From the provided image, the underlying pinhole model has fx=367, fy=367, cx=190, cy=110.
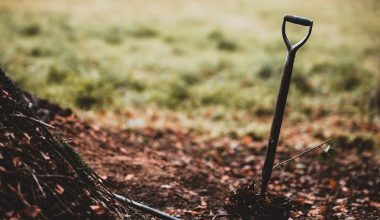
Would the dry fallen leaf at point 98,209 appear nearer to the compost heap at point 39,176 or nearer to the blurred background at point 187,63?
the compost heap at point 39,176

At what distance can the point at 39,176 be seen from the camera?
206cm

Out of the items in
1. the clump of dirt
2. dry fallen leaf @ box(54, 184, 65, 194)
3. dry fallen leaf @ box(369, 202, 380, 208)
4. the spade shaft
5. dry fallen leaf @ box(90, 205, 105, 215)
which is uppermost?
dry fallen leaf @ box(369, 202, 380, 208)

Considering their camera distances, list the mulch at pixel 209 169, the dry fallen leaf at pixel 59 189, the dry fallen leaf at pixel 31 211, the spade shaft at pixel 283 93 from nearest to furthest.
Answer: the dry fallen leaf at pixel 31 211 → the dry fallen leaf at pixel 59 189 → the spade shaft at pixel 283 93 → the mulch at pixel 209 169

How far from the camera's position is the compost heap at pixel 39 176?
1.95 m

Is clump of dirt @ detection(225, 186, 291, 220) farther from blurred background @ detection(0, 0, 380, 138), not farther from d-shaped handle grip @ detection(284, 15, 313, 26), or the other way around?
blurred background @ detection(0, 0, 380, 138)

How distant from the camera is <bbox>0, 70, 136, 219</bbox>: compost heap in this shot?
1952 millimetres

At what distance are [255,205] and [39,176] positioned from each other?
134 cm

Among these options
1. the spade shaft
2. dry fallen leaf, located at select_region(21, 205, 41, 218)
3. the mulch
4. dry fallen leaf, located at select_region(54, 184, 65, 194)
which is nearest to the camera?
dry fallen leaf, located at select_region(21, 205, 41, 218)

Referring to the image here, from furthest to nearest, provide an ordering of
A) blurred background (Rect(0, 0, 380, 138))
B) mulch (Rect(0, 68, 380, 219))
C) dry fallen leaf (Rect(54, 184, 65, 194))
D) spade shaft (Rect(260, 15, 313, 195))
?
blurred background (Rect(0, 0, 380, 138)) → mulch (Rect(0, 68, 380, 219)) → spade shaft (Rect(260, 15, 313, 195)) → dry fallen leaf (Rect(54, 184, 65, 194))

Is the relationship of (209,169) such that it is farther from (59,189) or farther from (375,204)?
(59,189)

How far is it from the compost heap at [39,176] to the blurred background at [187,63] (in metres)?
2.62

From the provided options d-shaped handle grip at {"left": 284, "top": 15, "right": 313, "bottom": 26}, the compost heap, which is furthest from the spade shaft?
the compost heap

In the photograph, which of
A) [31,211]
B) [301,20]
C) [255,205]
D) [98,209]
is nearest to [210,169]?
[255,205]

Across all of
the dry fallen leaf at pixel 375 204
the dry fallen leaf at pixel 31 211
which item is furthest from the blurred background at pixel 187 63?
the dry fallen leaf at pixel 31 211
